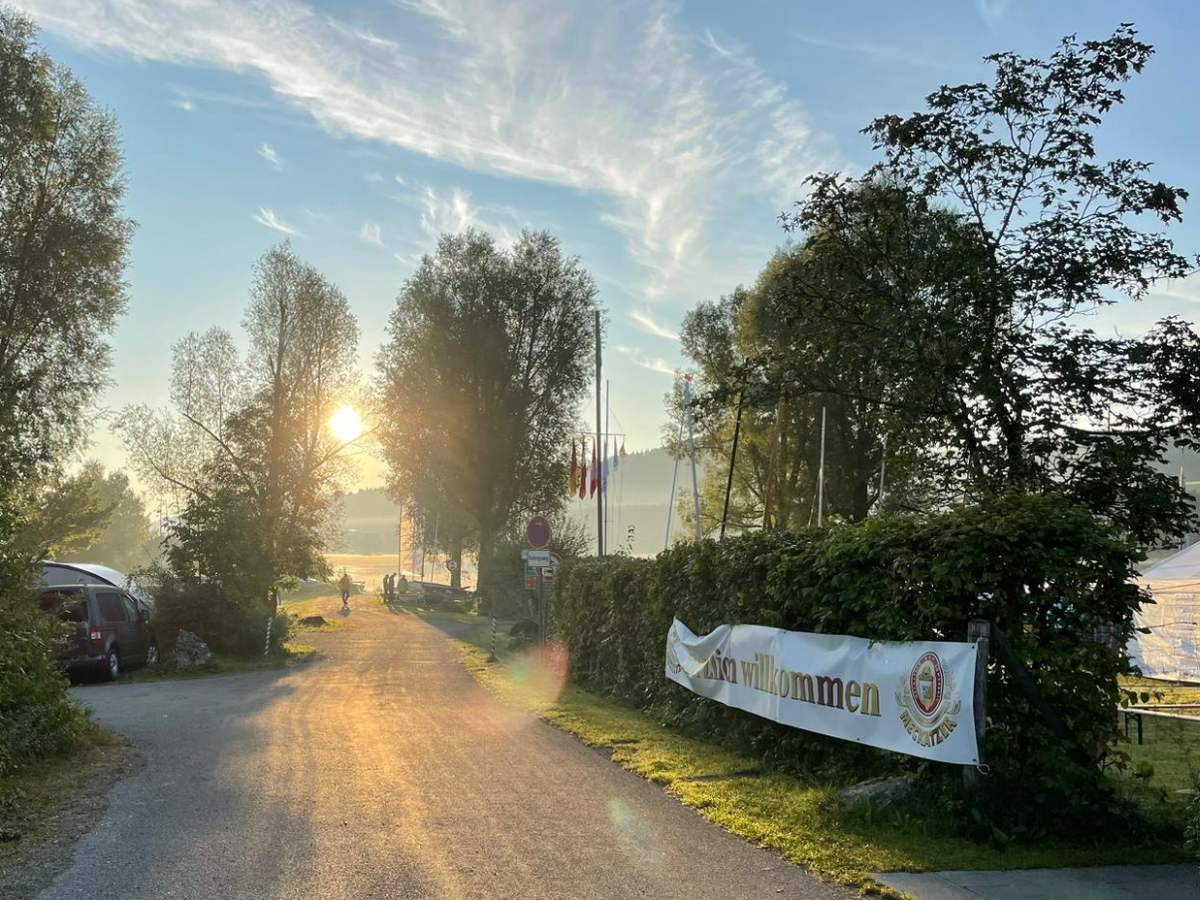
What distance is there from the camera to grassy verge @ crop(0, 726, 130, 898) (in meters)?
5.82

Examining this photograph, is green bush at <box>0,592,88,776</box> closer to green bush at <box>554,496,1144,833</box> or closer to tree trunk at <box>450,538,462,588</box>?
green bush at <box>554,496,1144,833</box>

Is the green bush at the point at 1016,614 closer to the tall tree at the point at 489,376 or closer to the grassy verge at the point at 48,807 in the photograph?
the grassy verge at the point at 48,807

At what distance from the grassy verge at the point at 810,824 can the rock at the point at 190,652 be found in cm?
1330

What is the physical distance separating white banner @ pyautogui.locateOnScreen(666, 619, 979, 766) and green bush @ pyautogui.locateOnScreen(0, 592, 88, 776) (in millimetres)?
6597

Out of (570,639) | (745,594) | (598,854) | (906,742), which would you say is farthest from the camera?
(570,639)

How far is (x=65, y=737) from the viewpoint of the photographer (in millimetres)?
9438

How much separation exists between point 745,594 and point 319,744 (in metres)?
4.99

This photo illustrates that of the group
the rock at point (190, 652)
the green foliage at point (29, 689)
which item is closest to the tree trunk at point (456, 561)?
the rock at point (190, 652)

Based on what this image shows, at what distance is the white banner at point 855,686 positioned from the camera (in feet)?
22.1

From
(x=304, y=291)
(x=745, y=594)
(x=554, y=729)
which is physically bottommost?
(x=554, y=729)

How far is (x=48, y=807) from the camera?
7.42 meters

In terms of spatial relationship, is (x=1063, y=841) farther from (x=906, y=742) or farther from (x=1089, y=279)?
(x=1089, y=279)

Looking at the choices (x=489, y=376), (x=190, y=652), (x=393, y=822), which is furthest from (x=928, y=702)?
(x=489, y=376)

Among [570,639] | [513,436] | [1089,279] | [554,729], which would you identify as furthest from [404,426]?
[1089,279]
